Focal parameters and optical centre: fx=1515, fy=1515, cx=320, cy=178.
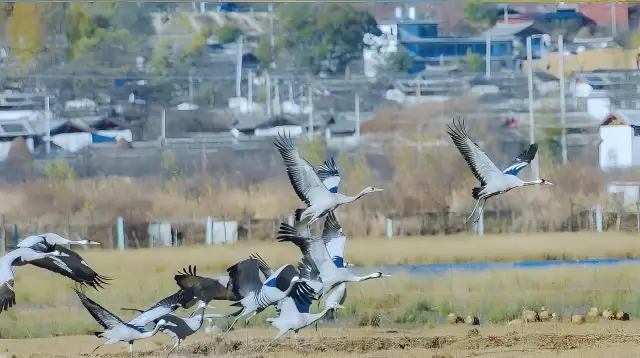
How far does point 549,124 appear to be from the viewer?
1041 cm

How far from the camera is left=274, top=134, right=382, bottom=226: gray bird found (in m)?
9.88

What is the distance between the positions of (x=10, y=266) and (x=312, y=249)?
1.93 meters

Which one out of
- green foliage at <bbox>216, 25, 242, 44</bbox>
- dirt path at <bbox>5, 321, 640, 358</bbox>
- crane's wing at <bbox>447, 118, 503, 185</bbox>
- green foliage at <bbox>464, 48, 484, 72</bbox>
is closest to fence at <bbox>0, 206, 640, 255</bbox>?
crane's wing at <bbox>447, 118, 503, 185</bbox>

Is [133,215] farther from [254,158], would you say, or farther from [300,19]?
[300,19]

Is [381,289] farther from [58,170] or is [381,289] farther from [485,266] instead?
[58,170]

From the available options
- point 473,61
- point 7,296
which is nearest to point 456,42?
point 473,61

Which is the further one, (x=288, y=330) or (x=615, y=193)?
(x=615, y=193)

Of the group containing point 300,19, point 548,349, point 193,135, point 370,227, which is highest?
point 300,19

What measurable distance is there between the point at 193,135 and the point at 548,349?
9.04 ft

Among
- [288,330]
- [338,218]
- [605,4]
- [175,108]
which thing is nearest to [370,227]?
[338,218]

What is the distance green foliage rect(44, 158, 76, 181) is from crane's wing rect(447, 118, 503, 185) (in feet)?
8.35

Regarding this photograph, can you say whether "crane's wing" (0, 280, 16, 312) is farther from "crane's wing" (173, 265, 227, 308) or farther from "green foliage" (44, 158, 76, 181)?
"crane's wing" (173, 265, 227, 308)

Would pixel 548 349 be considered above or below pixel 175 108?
below

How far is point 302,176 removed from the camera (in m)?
9.87
